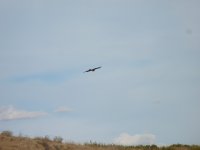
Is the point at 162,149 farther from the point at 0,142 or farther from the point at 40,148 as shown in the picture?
the point at 0,142

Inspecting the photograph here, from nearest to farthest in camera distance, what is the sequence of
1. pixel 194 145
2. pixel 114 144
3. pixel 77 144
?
pixel 77 144 < pixel 114 144 < pixel 194 145

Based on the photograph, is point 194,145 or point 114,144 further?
point 194,145

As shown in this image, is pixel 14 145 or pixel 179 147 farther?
pixel 179 147

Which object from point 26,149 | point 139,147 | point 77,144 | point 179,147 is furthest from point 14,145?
point 179,147

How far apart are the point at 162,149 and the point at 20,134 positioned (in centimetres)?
1560

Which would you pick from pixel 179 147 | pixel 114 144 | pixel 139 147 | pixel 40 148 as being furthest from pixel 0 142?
pixel 179 147

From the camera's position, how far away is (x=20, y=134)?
3903cm

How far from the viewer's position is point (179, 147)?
157 feet

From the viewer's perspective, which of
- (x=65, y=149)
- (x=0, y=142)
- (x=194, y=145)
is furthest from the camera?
(x=194, y=145)

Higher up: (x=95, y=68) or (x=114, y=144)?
(x=95, y=68)

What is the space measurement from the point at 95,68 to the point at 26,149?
34.1 ft

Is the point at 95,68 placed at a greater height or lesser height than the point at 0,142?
greater

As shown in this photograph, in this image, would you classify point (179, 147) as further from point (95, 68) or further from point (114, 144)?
point (95, 68)

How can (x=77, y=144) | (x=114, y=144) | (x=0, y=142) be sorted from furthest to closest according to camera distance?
(x=114, y=144) < (x=77, y=144) < (x=0, y=142)
